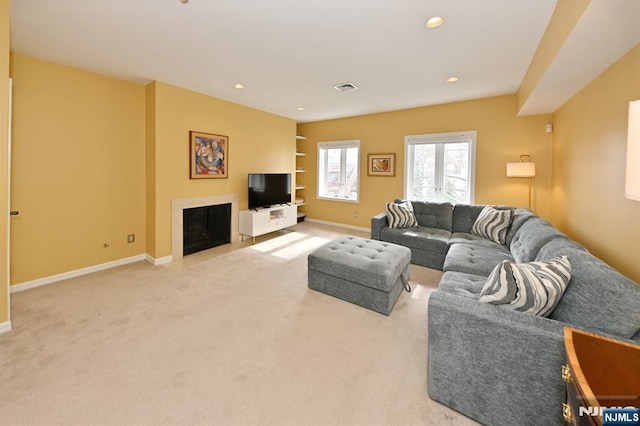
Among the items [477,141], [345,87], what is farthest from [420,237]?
[345,87]

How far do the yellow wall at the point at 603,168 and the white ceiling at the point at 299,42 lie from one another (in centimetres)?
22

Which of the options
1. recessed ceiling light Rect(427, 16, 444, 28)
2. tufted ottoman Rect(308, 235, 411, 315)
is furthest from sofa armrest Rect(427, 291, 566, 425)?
recessed ceiling light Rect(427, 16, 444, 28)

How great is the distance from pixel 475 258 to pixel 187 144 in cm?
422

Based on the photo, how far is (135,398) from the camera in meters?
1.58

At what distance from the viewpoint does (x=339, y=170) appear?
6371mm

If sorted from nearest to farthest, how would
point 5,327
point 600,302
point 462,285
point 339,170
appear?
point 600,302, point 462,285, point 5,327, point 339,170

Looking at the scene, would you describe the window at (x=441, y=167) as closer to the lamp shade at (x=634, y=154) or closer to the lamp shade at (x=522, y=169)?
the lamp shade at (x=522, y=169)

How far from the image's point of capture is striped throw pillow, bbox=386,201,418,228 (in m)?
4.19

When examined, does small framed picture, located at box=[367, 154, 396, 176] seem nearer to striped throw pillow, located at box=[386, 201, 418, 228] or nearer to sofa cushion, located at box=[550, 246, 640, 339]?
striped throw pillow, located at box=[386, 201, 418, 228]

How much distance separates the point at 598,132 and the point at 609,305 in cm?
208

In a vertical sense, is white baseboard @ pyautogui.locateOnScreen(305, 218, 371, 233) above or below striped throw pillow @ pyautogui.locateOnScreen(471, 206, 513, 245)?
below

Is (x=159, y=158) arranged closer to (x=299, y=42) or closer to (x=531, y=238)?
(x=299, y=42)

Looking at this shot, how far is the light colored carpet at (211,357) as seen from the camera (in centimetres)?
150

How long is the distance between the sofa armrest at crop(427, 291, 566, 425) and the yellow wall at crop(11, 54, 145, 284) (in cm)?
418
